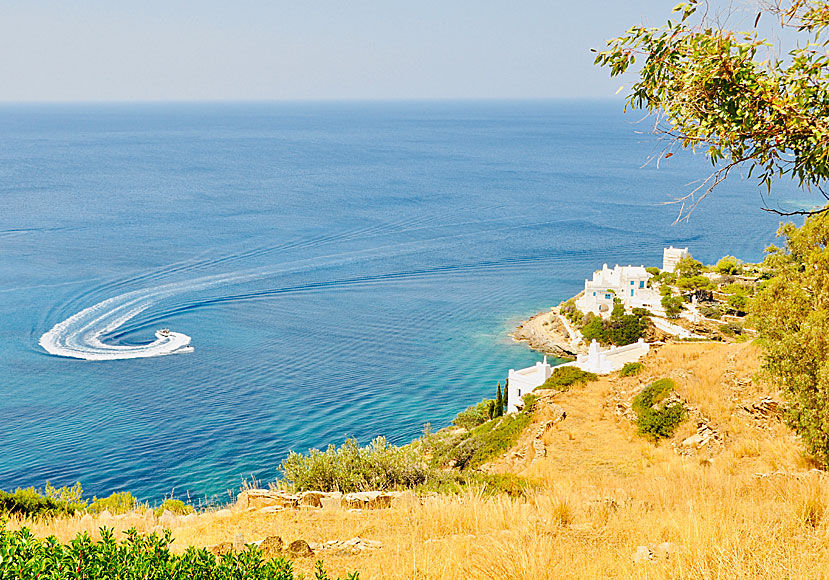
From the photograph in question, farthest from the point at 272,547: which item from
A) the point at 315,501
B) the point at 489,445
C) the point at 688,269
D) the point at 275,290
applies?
the point at 688,269

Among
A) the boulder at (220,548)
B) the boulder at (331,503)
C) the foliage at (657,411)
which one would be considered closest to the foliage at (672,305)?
the foliage at (657,411)

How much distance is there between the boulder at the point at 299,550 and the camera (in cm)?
580

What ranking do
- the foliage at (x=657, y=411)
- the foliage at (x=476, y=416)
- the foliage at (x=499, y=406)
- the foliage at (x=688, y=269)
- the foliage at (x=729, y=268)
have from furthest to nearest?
the foliage at (x=729, y=268) < the foliage at (x=688, y=269) < the foliage at (x=476, y=416) < the foliage at (x=499, y=406) < the foliage at (x=657, y=411)

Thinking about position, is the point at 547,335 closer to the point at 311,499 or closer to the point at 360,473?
the point at 360,473

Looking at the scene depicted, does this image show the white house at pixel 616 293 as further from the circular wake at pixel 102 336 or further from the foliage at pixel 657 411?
the foliage at pixel 657 411

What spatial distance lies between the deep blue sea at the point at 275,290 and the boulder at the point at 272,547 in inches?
799

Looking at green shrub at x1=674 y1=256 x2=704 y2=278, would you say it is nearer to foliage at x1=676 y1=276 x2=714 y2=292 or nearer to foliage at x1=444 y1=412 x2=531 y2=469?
foliage at x1=676 y1=276 x2=714 y2=292

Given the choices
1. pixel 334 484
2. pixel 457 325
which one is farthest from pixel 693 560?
pixel 457 325

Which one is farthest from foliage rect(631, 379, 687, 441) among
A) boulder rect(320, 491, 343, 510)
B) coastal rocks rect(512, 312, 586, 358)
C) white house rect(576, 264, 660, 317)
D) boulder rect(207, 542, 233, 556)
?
white house rect(576, 264, 660, 317)

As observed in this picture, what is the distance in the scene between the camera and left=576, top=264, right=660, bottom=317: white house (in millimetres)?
45531

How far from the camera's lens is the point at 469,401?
113ft

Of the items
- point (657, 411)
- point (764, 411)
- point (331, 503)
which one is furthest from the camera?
point (657, 411)

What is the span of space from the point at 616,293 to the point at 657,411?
31.2 meters

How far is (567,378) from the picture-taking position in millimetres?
24000
